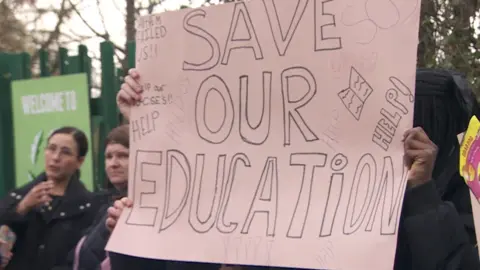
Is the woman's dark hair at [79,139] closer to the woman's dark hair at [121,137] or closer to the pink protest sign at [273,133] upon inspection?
the woman's dark hair at [121,137]

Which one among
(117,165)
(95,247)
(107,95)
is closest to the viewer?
(95,247)

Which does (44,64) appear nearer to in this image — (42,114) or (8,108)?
(8,108)

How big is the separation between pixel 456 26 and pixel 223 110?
2619 mm

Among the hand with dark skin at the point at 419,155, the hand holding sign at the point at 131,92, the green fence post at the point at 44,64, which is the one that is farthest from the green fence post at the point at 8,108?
the hand with dark skin at the point at 419,155

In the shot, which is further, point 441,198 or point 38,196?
point 38,196

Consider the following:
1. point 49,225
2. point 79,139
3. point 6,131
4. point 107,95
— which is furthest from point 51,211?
point 6,131

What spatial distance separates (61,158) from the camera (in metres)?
3.63

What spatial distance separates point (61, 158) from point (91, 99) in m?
0.88

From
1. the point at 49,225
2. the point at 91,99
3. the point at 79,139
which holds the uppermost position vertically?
the point at 91,99

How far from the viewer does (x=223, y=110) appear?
6.93 feet

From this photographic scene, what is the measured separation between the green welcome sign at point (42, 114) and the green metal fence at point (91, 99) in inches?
3.9

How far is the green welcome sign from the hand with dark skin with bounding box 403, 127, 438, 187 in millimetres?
2698

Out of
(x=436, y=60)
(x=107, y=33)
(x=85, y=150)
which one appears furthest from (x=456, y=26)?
(x=107, y=33)

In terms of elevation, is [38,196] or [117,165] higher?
[117,165]
